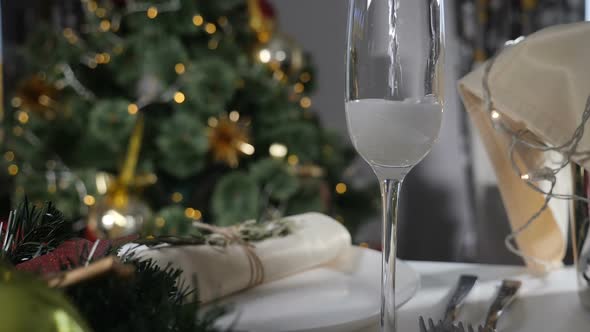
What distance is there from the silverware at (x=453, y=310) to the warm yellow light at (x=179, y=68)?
49.4 inches

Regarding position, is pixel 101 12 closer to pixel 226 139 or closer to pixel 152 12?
pixel 152 12

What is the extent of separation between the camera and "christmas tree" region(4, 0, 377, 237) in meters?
1.67

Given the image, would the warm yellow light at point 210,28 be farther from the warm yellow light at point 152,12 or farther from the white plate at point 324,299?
the white plate at point 324,299

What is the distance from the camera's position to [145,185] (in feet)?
5.85

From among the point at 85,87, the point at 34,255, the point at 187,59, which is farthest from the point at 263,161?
the point at 34,255

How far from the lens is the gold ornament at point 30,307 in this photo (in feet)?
0.63

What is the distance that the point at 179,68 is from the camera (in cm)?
171

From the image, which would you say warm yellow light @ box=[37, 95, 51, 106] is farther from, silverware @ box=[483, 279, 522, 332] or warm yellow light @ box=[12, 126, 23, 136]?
silverware @ box=[483, 279, 522, 332]

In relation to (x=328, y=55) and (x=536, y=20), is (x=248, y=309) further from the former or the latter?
(x=536, y=20)

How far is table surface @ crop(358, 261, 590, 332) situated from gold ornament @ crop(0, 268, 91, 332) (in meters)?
0.31

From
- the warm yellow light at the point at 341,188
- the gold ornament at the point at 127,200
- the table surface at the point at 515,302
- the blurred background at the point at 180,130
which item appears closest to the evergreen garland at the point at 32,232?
the table surface at the point at 515,302

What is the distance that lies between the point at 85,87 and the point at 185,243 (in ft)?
4.73

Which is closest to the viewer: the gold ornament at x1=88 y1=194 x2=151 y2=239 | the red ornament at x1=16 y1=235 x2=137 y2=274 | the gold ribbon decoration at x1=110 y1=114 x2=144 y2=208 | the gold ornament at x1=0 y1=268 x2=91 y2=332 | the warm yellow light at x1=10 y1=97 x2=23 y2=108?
the gold ornament at x1=0 y1=268 x2=91 y2=332

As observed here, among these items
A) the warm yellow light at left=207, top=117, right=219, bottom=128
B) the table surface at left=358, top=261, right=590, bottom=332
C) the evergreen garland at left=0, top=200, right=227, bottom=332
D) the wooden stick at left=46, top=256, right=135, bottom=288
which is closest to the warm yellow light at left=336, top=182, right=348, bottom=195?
the warm yellow light at left=207, top=117, right=219, bottom=128
